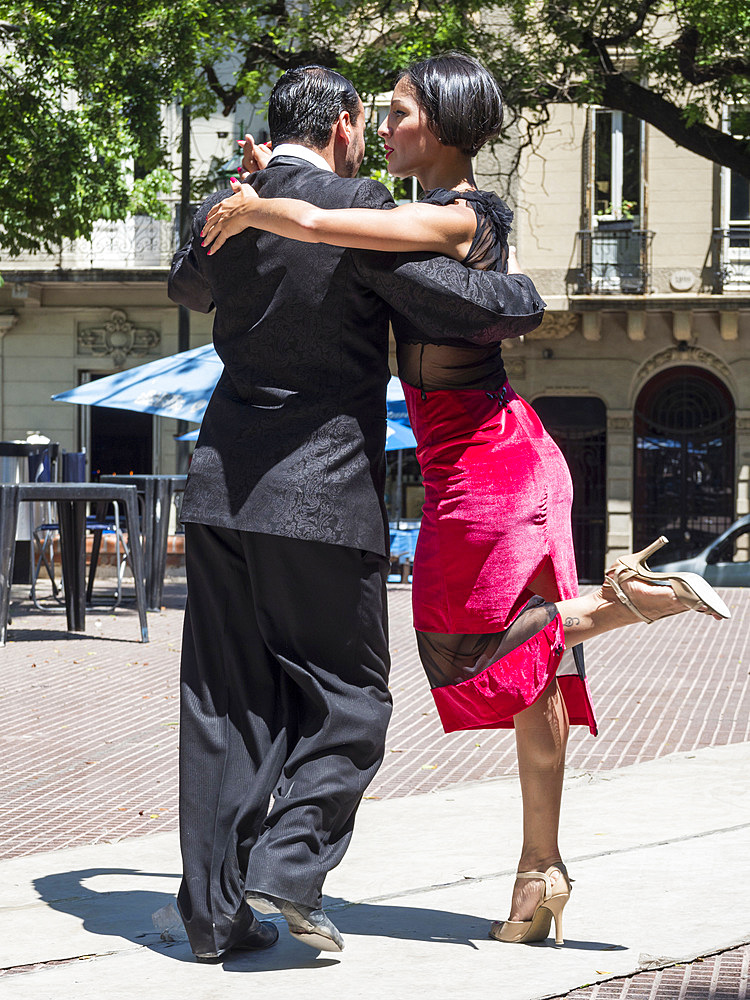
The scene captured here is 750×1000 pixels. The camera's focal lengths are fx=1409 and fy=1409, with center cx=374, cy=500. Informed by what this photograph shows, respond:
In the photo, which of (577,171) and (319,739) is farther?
(577,171)

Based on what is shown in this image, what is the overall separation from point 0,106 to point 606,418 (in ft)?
47.4

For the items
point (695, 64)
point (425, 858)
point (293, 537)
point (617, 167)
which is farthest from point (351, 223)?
point (617, 167)

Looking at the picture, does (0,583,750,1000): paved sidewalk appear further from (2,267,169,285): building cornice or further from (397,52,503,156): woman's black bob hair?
(2,267,169,285): building cornice

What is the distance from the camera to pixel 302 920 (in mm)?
2855

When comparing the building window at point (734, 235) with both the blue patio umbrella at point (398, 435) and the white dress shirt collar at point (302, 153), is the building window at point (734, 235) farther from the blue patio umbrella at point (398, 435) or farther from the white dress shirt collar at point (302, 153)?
the white dress shirt collar at point (302, 153)

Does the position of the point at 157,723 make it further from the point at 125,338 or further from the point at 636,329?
the point at 125,338

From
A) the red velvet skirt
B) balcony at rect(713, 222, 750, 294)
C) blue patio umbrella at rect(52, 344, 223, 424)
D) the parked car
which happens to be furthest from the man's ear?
balcony at rect(713, 222, 750, 294)

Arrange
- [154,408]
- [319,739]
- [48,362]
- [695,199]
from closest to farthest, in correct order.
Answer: [319,739], [154,408], [695,199], [48,362]

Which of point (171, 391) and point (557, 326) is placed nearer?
point (171, 391)

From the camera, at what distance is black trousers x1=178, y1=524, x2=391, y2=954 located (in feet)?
9.68

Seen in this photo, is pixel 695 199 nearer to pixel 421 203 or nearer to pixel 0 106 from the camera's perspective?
pixel 0 106

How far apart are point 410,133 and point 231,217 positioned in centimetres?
50

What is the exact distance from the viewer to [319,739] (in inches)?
116

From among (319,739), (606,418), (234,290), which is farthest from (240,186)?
(606,418)
